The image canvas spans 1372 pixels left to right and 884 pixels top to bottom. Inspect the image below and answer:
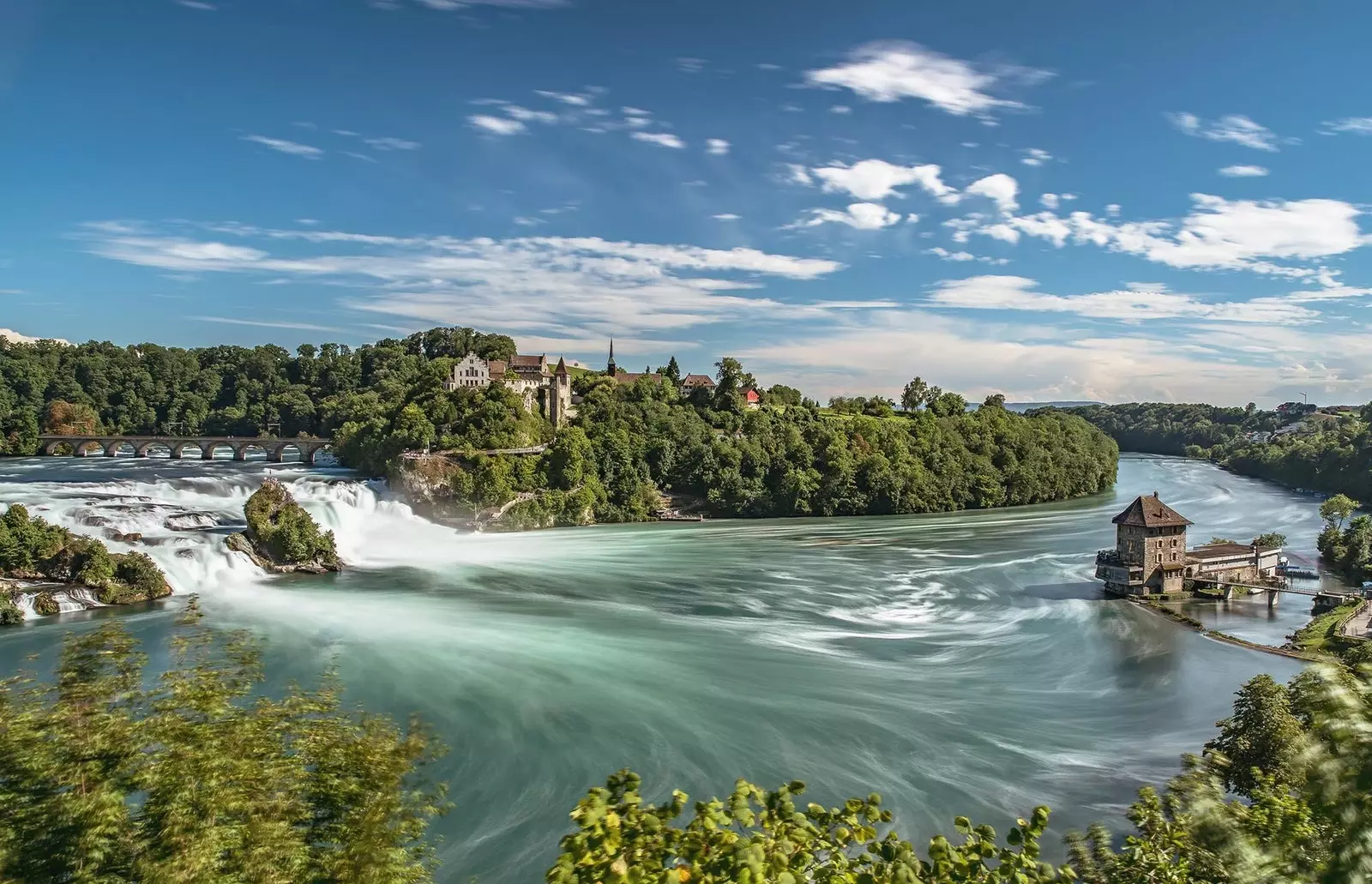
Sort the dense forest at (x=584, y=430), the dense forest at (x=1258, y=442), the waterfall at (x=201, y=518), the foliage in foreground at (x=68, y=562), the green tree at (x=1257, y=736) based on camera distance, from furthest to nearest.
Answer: the dense forest at (x=1258, y=442) → the dense forest at (x=584, y=430) → the waterfall at (x=201, y=518) → the foliage in foreground at (x=68, y=562) → the green tree at (x=1257, y=736)

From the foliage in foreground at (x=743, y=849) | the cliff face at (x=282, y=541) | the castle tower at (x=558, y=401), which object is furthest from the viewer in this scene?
the castle tower at (x=558, y=401)

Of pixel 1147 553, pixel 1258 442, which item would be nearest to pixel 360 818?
pixel 1147 553

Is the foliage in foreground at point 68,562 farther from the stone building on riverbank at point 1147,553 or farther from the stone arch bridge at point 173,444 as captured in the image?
the stone arch bridge at point 173,444

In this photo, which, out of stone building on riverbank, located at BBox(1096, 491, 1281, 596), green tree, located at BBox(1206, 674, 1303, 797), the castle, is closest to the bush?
the castle

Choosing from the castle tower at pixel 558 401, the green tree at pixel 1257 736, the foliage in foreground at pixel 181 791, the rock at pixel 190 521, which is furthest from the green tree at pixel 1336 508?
the rock at pixel 190 521

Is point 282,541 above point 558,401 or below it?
below

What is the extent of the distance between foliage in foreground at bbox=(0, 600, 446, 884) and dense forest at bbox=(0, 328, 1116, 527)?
38050mm

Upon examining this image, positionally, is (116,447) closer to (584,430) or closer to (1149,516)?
(584,430)

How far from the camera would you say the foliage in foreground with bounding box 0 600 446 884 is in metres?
5.10

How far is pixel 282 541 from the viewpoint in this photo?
102 ft

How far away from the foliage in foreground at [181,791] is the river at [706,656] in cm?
611

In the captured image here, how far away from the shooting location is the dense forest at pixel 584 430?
48.9 meters

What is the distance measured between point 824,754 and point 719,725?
8.04 ft

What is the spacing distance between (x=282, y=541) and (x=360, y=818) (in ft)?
92.8
